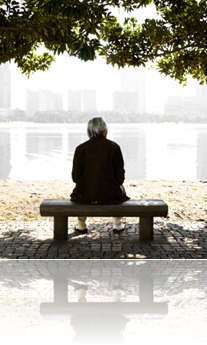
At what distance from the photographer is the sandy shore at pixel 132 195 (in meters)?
11.5

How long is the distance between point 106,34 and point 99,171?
3.77 m

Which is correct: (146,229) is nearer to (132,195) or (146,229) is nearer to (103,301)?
(103,301)

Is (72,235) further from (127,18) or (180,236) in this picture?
(127,18)

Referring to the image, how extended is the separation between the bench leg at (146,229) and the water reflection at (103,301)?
130 centimetres

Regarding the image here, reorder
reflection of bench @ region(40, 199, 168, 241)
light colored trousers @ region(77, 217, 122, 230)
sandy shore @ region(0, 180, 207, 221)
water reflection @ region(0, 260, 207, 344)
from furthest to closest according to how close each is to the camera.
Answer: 1. sandy shore @ region(0, 180, 207, 221)
2. light colored trousers @ region(77, 217, 122, 230)
3. reflection of bench @ region(40, 199, 168, 241)
4. water reflection @ region(0, 260, 207, 344)

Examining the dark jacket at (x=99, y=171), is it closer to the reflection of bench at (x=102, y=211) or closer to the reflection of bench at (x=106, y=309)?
the reflection of bench at (x=102, y=211)

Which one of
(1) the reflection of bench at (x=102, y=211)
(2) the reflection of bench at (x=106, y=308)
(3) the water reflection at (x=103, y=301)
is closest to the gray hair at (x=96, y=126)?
(1) the reflection of bench at (x=102, y=211)

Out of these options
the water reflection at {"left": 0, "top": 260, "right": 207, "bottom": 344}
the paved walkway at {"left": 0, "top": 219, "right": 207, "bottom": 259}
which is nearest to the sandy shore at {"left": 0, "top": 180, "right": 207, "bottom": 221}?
the paved walkway at {"left": 0, "top": 219, "right": 207, "bottom": 259}

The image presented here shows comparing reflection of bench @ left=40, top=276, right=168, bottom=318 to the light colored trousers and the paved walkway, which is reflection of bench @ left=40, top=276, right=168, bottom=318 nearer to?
the paved walkway

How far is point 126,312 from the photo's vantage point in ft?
17.3

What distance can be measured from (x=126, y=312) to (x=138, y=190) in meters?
9.74

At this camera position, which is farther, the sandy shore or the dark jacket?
the sandy shore

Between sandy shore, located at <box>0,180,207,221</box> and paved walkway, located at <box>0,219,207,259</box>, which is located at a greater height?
paved walkway, located at <box>0,219,207,259</box>

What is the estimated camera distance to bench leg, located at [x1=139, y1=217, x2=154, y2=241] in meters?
8.83
